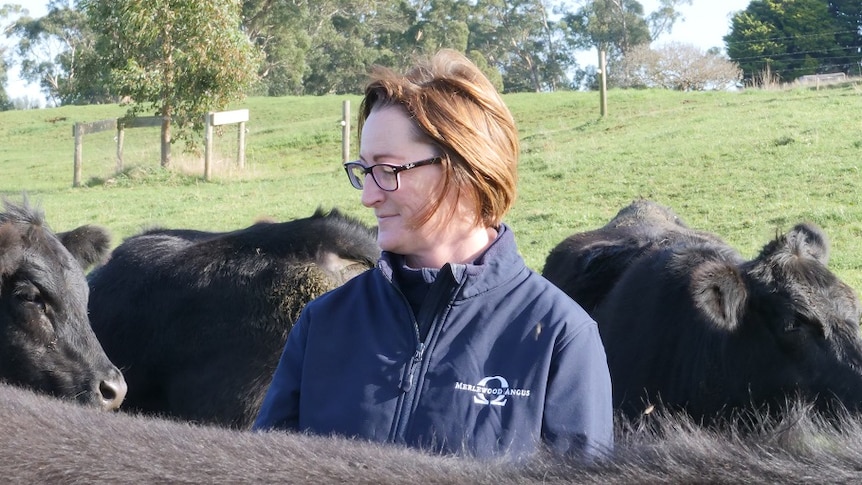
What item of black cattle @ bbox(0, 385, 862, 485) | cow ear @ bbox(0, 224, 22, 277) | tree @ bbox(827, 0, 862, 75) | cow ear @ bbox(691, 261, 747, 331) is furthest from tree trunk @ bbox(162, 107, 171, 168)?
tree @ bbox(827, 0, 862, 75)

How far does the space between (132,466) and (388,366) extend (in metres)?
0.85

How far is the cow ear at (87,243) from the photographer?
642 centimetres

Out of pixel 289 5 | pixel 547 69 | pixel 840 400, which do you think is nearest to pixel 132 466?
pixel 840 400

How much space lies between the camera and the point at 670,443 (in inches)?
57.4

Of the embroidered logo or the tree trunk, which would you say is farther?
the tree trunk

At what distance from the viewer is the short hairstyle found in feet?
7.45

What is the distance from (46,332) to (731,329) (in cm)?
351

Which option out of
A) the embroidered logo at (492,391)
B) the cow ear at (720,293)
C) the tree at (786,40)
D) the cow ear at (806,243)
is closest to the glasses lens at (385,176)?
the embroidered logo at (492,391)

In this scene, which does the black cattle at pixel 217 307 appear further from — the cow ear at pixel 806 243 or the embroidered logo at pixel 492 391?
the embroidered logo at pixel 492 391

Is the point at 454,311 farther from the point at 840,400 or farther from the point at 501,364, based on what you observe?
the point at 840,400

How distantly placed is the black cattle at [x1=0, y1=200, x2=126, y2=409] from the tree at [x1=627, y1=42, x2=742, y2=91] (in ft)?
142

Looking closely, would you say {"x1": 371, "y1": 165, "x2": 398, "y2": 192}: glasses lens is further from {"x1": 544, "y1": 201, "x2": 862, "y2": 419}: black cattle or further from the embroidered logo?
{"x1": 544, "y1": 201, "x2": 862, "y2": 419}: black cattle

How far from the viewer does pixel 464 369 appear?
85.3 inches

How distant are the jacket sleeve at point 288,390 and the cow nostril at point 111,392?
2868 mm
